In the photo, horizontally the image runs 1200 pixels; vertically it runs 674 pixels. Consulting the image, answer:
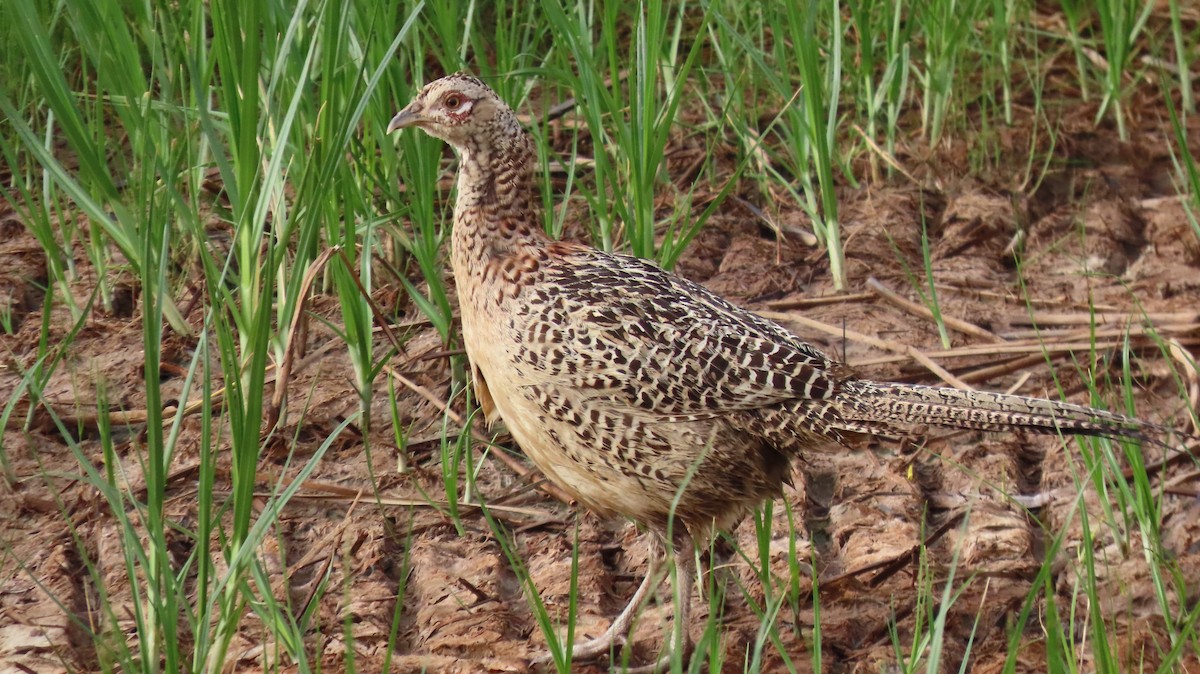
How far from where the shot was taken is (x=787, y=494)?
191 inches

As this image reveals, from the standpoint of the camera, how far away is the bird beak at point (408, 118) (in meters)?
4.42

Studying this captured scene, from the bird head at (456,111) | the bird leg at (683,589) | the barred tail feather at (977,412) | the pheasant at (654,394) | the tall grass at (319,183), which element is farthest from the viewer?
the bird head at (456,111)

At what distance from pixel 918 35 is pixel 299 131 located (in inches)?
167

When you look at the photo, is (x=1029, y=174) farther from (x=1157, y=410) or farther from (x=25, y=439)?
(x=25, y=439)

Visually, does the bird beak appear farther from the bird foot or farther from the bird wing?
the bird foot

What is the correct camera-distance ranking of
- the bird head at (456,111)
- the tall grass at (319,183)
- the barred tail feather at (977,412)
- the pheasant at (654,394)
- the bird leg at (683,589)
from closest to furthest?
1. the tall grass at (319,183)
2. the barred tail feather at (977,412)
3. the pheasant at (654,394)
4. the bird leg at (683,589)
5. the bird head at (456,111)

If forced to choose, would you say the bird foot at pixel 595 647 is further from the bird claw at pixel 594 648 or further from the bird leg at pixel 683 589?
the bird leg at pixel 683 589

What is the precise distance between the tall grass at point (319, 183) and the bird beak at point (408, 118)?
175 millimetres

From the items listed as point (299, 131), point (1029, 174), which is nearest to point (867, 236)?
point (1029, 174)

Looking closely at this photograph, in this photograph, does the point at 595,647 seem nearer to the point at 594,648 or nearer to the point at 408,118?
the point at 594,648

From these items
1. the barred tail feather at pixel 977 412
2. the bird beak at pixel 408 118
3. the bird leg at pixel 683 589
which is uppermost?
the bird beak at pixel 408 118

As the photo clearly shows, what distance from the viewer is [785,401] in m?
4.08

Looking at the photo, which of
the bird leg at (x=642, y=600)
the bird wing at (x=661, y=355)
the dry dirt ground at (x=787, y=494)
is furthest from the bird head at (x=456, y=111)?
the bird leg at (x=642, y=600)

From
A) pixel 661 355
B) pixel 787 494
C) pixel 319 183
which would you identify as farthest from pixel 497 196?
pixel 787 494
